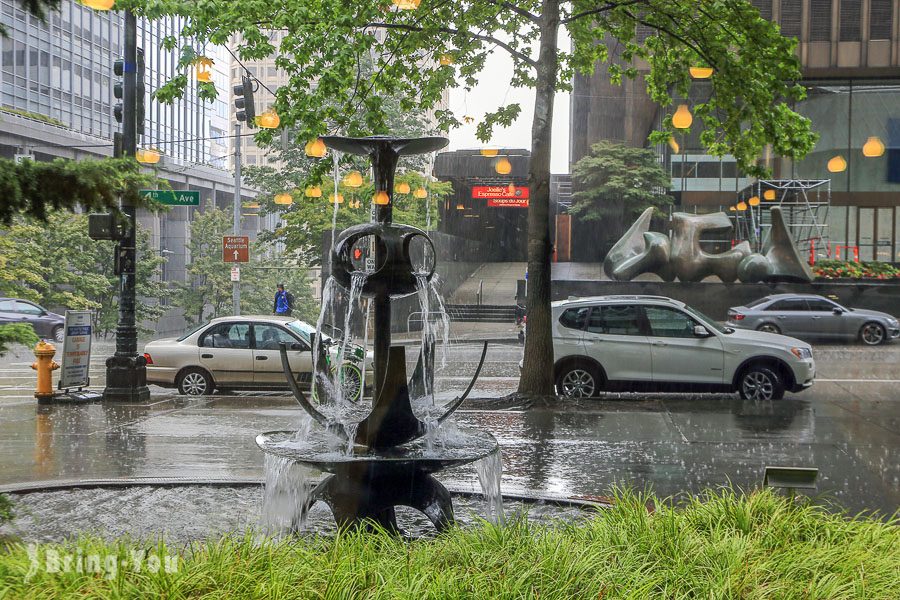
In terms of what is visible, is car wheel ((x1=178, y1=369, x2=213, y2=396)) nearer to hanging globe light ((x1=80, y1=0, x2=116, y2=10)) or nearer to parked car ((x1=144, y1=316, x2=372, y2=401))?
parked car ((x1=144, y1=316, x2=372, y2=401))

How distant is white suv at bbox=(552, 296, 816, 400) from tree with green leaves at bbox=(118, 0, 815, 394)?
90cm

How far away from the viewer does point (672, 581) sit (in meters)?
4.82

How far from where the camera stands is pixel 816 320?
27938 mm

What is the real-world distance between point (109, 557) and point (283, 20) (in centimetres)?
1128

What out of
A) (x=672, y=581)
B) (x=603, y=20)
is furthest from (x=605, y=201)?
(x=672, y=581)

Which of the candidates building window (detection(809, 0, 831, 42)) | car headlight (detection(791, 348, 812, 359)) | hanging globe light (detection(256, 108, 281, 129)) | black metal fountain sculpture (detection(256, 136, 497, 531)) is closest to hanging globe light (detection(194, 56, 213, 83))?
hanging globe light (detection(256, 108, 281, 129))

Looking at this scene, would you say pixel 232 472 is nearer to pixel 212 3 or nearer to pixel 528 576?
pixel 528 576

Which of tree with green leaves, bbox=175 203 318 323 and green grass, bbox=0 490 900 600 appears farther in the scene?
tree with green leaves, bbox=175 203 318 323

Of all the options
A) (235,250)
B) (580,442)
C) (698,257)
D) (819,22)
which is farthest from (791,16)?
(580,442)

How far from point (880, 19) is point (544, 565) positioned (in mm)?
37751

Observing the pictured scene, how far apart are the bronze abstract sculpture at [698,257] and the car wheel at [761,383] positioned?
18115mm

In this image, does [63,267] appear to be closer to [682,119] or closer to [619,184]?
[619,184]

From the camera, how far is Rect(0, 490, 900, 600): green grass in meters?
4.52

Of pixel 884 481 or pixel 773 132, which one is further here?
pixel 773 132
